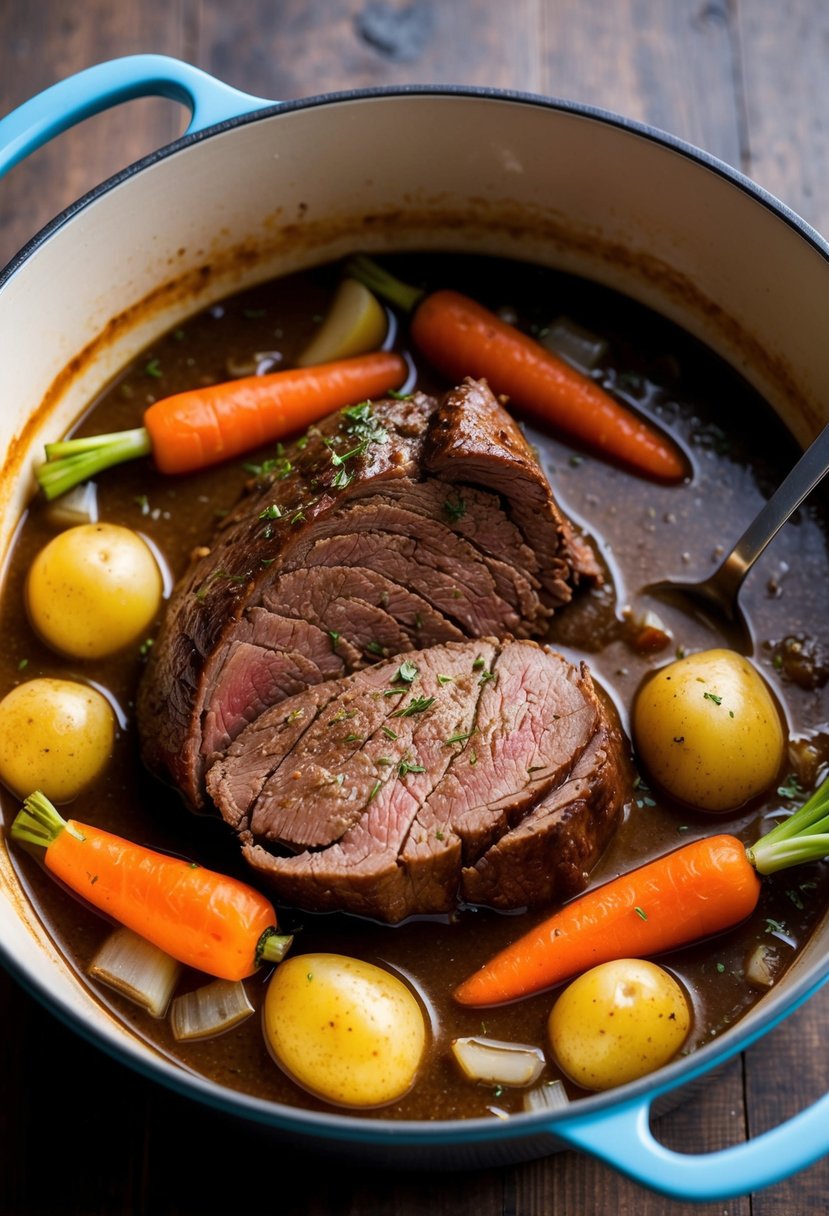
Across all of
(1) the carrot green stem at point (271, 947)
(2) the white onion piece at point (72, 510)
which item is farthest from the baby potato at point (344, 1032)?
(2) the white onion piece at point (72, 510)

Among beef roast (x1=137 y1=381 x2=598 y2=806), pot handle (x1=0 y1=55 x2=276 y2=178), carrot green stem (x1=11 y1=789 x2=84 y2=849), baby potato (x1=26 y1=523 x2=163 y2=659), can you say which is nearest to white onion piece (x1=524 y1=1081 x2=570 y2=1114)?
beef roast (x1=137 y1=381 x2=598 y2=806)

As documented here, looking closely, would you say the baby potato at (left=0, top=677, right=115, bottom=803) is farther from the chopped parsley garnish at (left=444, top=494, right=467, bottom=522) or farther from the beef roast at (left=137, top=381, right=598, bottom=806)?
the chopped parsley garnish at (left=444, top=494, right=467, bottom=522)

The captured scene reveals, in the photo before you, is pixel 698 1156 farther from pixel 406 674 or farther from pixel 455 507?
pixel 455 507

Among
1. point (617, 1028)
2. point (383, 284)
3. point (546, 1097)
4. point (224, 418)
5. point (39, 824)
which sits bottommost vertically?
point (546, 1097)

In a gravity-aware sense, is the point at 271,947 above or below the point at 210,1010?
above

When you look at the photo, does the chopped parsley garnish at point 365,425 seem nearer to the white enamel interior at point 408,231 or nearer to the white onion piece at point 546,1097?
the white enamel interior at point 408,231

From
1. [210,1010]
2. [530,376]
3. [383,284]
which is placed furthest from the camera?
[383,284]

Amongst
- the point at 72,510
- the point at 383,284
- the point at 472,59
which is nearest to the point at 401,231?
the point at 383,284

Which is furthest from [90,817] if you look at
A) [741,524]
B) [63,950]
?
[741,524]
